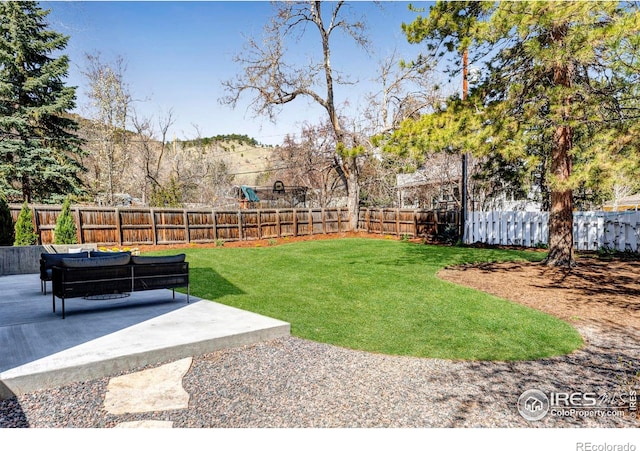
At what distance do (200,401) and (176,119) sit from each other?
2820 centimetres

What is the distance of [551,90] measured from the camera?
7.58 meters

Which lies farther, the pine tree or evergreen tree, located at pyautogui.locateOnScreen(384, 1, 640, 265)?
the pine tree

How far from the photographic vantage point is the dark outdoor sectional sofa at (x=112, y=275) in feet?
16.0

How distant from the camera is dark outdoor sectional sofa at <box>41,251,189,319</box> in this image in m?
4.89

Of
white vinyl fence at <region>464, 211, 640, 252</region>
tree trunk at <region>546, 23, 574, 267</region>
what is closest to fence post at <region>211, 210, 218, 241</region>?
white vinyl fence at <region>464, 211, 640, 252</region>

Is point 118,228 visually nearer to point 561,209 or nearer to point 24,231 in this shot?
point 24,231

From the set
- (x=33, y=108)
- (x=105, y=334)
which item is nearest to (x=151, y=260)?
(x=105, y=334)

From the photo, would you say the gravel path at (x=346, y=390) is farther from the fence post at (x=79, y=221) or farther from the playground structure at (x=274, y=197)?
the playground structure at (x=274, y=197)

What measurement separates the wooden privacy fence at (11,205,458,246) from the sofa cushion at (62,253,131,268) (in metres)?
10.8

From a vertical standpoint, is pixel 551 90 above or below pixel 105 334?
above

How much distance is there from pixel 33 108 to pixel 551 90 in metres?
19.9

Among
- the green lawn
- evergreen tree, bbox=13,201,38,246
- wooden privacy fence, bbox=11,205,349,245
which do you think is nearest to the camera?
the green lawn

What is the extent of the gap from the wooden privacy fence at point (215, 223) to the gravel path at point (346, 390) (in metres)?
13.1

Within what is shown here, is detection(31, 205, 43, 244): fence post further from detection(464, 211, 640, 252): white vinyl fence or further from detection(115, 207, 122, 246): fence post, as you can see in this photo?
detection(464, 211, 640, 252): white vinyl fence
